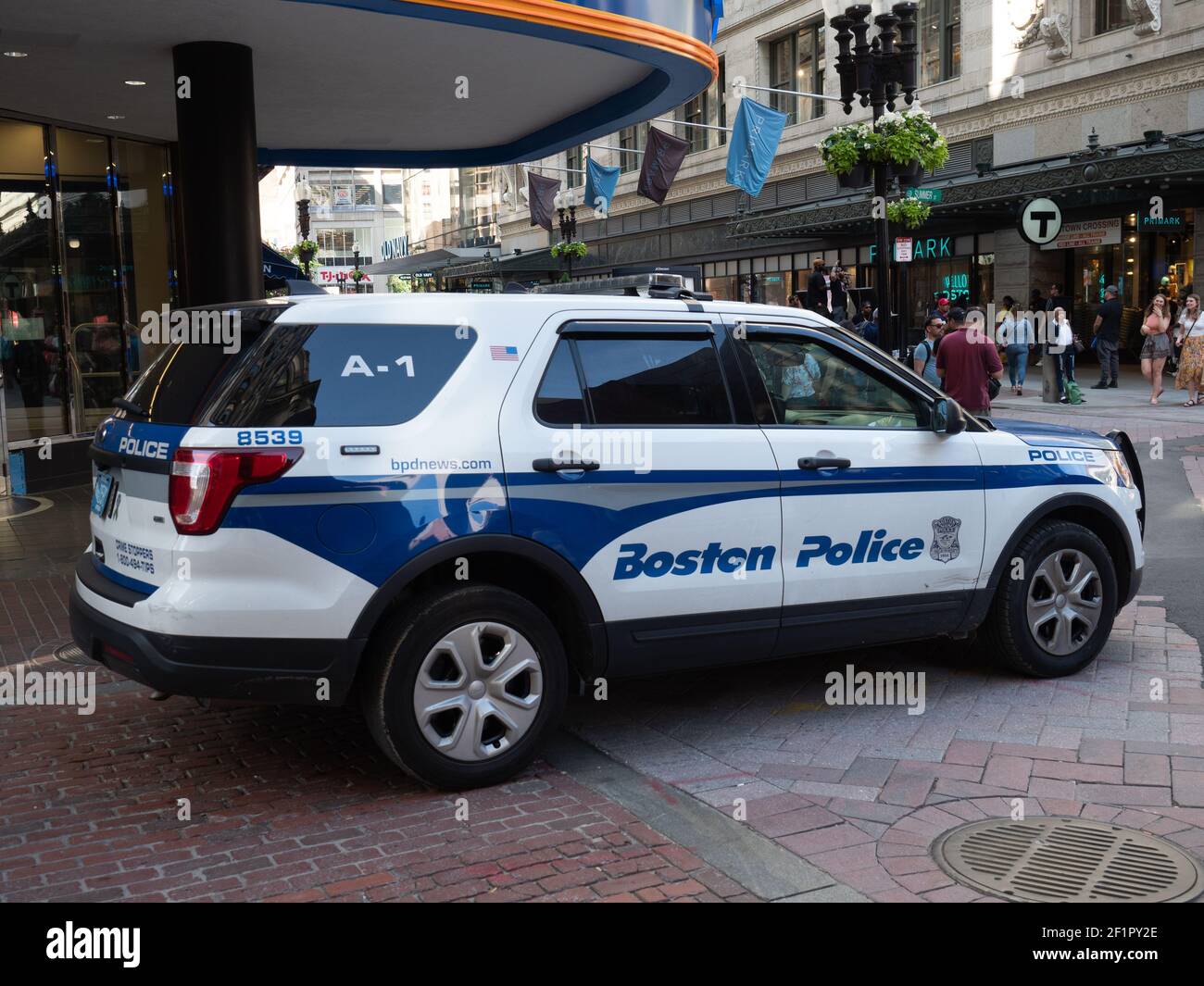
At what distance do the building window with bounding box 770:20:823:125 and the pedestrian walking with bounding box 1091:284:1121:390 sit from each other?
Answer: 18.5m

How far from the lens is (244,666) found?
459 centimetres

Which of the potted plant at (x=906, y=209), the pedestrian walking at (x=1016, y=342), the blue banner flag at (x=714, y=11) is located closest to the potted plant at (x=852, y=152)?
the potted plant at (x=906, y=209)

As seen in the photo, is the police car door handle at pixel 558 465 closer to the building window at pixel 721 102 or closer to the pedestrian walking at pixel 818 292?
the pedestrian walking at pixel 818 292

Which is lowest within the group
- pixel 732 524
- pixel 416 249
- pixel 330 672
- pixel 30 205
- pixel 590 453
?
pixel 330 672

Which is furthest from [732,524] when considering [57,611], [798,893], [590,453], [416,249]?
[416,249]

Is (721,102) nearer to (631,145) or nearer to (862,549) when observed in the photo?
(631,145)

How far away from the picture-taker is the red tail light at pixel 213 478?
4.52 m

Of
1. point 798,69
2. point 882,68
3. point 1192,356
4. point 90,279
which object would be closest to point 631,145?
point 798,69

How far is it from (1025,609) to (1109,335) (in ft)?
64.3

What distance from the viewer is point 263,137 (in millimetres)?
15922
